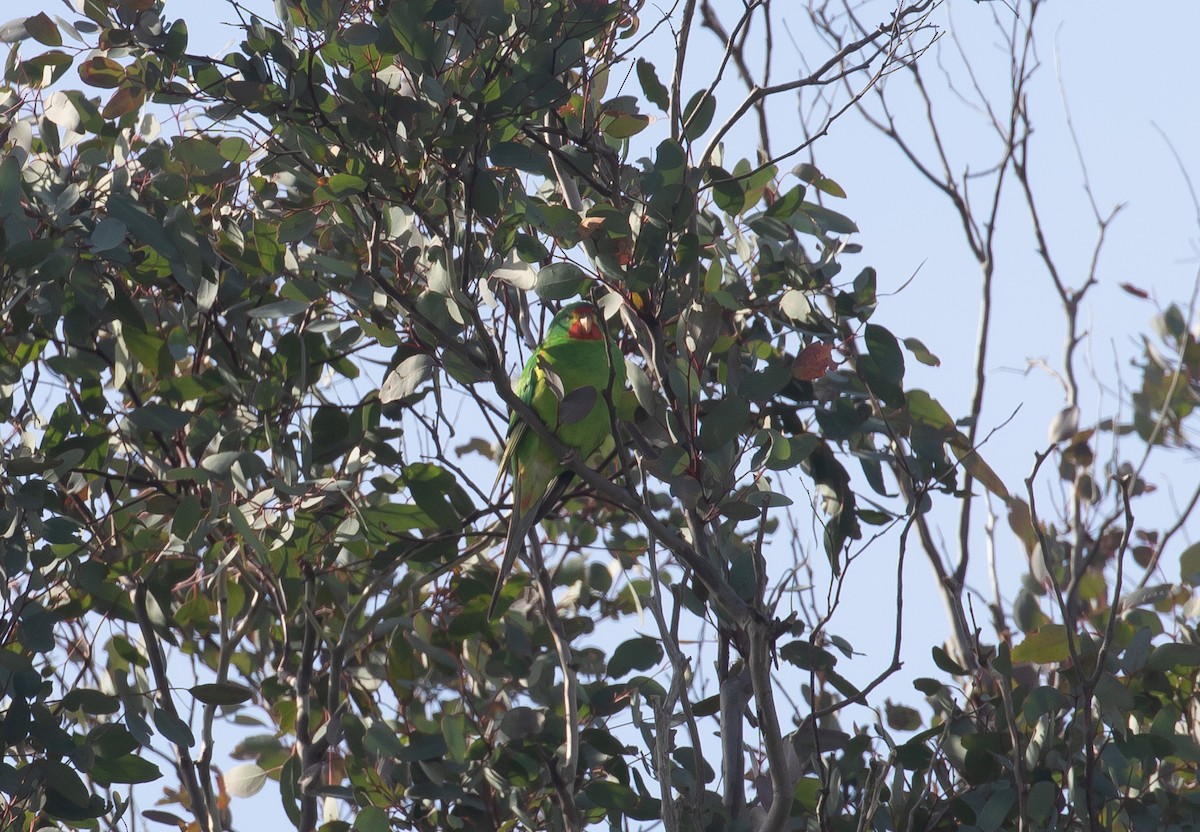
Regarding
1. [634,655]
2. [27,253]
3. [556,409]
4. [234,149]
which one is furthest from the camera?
[556,409]

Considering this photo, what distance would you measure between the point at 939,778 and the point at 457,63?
189 centimetres

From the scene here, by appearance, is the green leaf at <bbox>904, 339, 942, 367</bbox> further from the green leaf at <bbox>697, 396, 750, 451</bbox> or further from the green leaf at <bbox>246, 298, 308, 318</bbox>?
the green leaf at <bbox>246, 298, 308, 318</bbox>

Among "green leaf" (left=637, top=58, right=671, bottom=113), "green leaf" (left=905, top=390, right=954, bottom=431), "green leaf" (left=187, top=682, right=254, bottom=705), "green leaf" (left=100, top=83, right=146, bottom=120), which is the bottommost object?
"green leaf" (left=187, top=682, right=254, bottom=705)

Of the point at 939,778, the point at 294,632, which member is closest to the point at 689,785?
the point at 939,778

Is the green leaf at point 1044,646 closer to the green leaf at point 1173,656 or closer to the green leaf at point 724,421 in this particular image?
the green leaf at point 1173,656

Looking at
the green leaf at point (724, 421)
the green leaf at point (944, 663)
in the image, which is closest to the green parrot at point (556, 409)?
the green leaf at point (724, 421)

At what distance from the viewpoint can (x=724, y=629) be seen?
273 cm

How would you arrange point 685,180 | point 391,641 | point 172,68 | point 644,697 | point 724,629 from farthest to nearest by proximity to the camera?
point 391,641 → point 644,697 → point 724,629 → point 172,68 → point 685,180

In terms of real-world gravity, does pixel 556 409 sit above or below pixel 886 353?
above

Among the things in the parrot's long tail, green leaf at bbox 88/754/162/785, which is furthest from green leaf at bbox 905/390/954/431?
green leaf at bbox 88/754/162/785

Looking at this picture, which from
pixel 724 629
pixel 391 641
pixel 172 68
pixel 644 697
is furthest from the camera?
pixel 391 641

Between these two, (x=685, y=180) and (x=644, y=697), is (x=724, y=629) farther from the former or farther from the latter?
(x=685, y=180)

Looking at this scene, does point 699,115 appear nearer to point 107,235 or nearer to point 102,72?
point 107,235

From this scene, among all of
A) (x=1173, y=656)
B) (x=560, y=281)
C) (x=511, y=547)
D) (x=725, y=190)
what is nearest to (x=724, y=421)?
(x=560, y=281)
